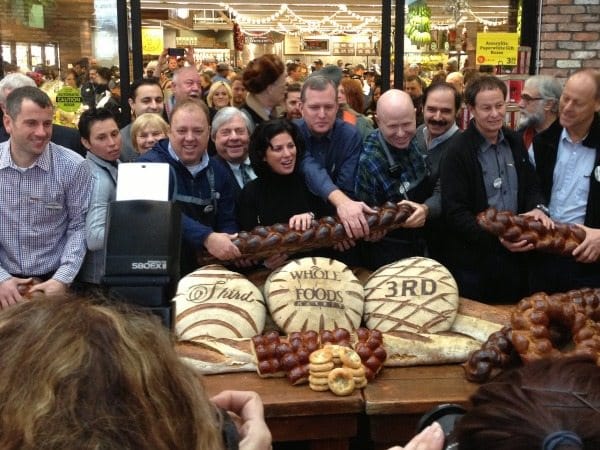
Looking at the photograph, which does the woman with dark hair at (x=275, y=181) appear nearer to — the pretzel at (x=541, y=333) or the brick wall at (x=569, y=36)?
the pretzel at (x=541, y=333)

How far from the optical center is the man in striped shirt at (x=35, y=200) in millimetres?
3168

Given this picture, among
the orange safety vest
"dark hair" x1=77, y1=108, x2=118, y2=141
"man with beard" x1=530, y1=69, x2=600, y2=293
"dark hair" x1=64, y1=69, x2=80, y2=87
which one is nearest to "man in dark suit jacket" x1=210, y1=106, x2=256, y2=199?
"dark hair" x1=77, y1=108, x2=118, y2=141

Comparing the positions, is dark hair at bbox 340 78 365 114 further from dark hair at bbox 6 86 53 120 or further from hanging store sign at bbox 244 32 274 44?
hanging store sign at bbox 244 32 274 44

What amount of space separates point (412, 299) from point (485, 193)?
79 centimetres

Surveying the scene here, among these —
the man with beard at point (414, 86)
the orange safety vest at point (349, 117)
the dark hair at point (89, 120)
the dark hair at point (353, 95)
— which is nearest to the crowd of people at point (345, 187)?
the dark hair at point (89, 120)

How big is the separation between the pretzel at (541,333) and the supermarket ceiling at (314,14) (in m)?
4.73

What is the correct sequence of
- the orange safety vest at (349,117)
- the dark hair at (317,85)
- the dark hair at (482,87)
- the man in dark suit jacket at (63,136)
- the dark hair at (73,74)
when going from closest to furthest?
the dark hair at (482,87)
the dark hair at (317,85)
the man in dark suit jacket at (63,136)
the orange safety vest at (349,117)
the dark hair at (73,74)

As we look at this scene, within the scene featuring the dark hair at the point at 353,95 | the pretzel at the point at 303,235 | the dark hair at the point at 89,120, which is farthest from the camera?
the dark hair at the point at 353,95

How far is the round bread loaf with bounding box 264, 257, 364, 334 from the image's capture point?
8.68ft

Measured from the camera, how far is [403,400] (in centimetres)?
225

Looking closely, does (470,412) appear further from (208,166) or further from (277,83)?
(277,83)

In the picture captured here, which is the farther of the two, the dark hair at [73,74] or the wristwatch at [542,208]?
the dark hair at [73,74]

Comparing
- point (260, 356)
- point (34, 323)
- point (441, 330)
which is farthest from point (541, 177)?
point (34, 323)

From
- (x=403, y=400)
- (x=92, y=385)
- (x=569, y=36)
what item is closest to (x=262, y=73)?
(x=403, y=400)
